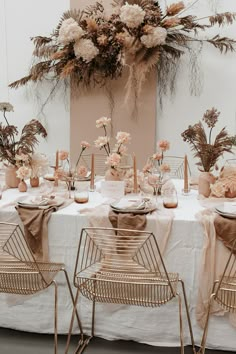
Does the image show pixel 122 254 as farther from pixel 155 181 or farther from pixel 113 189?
pixel 155 181

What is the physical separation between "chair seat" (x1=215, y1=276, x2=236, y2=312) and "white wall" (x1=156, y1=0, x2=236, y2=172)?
2.48 meters

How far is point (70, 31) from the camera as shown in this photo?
12.9ft

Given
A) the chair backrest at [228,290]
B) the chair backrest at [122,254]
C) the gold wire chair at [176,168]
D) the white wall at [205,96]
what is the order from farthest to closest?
the white wall at [205,96]
the gold wire chair at [176,168]
the chair backrest at [122,254]
the chair backrest at [228,290]

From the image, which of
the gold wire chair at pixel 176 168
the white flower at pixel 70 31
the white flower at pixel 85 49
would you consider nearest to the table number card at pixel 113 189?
the gold wire chair at pixel 176 168

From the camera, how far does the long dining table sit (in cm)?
221

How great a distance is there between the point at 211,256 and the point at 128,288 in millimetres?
444

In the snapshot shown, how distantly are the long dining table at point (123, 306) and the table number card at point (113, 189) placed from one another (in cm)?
13

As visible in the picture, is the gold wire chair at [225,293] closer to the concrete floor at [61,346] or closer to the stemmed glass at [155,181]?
the concrete floor at [61,346]

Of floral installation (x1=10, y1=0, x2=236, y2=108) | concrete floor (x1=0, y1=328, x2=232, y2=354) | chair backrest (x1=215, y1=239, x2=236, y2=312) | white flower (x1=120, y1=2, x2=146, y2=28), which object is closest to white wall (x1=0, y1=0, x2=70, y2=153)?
floral installation (x1=10, y1=0, x2=236, y2=108)

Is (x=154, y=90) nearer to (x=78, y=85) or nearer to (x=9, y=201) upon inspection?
(x=78, y=85)

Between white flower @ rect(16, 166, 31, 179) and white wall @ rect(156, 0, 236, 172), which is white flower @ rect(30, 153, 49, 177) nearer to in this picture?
white flower @ rect(16, 166, 31, 179)

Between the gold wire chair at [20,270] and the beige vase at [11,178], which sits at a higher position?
the beige vase at [11,178]

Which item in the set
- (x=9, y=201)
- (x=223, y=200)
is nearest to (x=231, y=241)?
(x=223, y=200)

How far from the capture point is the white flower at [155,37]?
12.6ft
